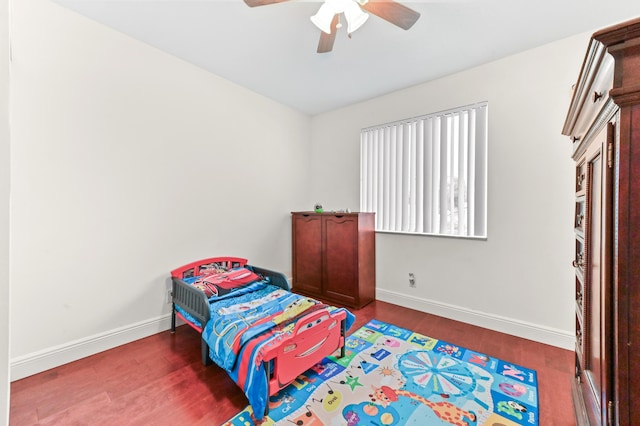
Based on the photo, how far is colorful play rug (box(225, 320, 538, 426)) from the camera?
1.52 meters

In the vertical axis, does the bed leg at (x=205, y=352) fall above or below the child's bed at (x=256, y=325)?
below

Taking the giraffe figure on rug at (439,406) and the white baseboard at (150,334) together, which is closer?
the giraffe figure on rug at (439,406)

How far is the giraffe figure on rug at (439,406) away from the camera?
1504mm

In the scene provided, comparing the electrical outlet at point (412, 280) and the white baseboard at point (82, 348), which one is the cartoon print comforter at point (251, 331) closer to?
the white baseboard at point (82, 348)

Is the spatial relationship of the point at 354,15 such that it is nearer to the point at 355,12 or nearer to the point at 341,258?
the point at 355,12

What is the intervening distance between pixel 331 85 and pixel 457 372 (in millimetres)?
3065

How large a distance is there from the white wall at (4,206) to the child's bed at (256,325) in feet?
3.86

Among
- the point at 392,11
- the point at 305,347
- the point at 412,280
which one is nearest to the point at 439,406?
the point at 305,347

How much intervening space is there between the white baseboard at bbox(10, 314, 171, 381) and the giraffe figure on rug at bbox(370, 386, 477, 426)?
210cm

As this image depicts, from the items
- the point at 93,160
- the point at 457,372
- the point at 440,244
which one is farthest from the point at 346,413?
the point at 93,160

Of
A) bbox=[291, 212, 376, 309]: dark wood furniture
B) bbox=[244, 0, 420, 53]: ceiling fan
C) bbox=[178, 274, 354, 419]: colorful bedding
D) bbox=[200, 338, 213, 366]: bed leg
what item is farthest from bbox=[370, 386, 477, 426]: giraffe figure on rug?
bbox=[244, 0, 420, 53]: ceiling fan

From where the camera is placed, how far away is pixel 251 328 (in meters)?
1.77

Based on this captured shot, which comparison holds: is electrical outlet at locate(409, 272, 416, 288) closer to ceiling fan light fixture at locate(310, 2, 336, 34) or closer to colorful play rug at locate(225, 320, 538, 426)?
colorful play rug at locate(225, 320, 538, 426)

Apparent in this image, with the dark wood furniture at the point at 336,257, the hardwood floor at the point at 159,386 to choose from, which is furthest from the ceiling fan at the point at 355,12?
the hardwood floor at the point at 159,386
